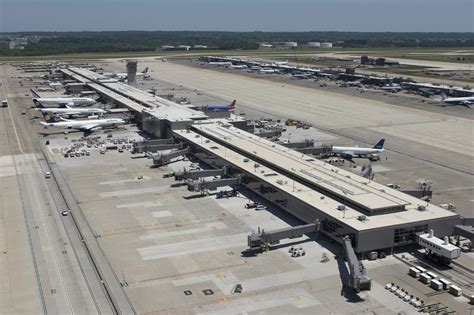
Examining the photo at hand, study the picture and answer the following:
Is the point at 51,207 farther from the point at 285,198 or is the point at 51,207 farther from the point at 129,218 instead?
the point at 285,198

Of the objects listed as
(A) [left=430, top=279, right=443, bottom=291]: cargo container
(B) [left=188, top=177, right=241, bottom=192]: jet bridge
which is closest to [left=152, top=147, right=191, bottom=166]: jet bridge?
(B) [left=188, top=177, right=241, bottom=192]: jet bridge

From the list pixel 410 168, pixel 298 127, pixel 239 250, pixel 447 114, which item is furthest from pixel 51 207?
pixel 447 114

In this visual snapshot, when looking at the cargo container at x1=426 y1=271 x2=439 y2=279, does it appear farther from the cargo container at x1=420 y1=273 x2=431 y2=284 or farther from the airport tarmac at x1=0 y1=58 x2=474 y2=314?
the airport tarmac at x1=0 y1=58 x2=474 y2=314

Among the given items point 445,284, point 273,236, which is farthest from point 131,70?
point 445,284

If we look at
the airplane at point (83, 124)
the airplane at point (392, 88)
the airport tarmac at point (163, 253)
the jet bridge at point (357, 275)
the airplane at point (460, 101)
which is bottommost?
the airport tarmac at point (163, 253)

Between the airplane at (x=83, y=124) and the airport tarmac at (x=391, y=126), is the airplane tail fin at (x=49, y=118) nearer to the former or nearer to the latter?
the airplane at (x=83, y=124)

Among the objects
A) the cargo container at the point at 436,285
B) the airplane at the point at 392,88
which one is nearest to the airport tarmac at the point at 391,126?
the airplane at the point at 392,88

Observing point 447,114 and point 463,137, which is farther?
point 447,114

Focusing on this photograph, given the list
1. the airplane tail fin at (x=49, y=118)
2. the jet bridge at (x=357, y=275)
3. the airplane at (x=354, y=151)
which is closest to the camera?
the jet bridge at (x=357, y=275)

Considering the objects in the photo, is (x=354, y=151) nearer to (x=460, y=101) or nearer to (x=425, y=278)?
(x=425, y=278)
